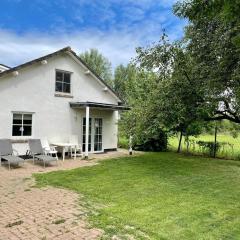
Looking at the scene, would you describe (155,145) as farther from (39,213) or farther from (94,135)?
(39,213)

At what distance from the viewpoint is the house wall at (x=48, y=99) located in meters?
14.1

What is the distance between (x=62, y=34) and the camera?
23.3 metres

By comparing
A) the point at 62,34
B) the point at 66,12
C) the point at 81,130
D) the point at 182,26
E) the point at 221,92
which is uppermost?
the point at 62,34

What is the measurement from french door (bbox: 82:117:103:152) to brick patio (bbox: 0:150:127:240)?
7967 millimetres

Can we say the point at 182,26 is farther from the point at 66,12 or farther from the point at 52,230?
the point at 52,230

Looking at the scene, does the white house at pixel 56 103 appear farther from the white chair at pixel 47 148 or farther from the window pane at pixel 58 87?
the white chair at pixel 47 148

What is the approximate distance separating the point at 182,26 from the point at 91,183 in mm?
8095

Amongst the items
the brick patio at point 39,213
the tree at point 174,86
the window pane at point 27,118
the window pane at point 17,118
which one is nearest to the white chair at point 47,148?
the window pane at point 27,118

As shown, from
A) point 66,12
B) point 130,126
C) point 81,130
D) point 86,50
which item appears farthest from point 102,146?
point 86,50

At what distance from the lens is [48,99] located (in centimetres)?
1577

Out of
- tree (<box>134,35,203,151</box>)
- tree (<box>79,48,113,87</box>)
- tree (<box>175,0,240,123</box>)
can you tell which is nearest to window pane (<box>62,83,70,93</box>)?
tree (<box>134,35,203,151</box>)

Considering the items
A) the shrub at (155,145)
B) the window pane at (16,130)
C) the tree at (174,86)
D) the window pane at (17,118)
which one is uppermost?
the tree at (174,86)

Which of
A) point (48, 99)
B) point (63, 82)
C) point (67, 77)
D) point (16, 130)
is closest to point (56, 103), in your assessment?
point (48, 99)

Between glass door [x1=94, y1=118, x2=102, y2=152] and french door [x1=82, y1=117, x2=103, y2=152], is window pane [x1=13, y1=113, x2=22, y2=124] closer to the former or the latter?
french door [x1=82, y1=117, x2=103, y2=152]
